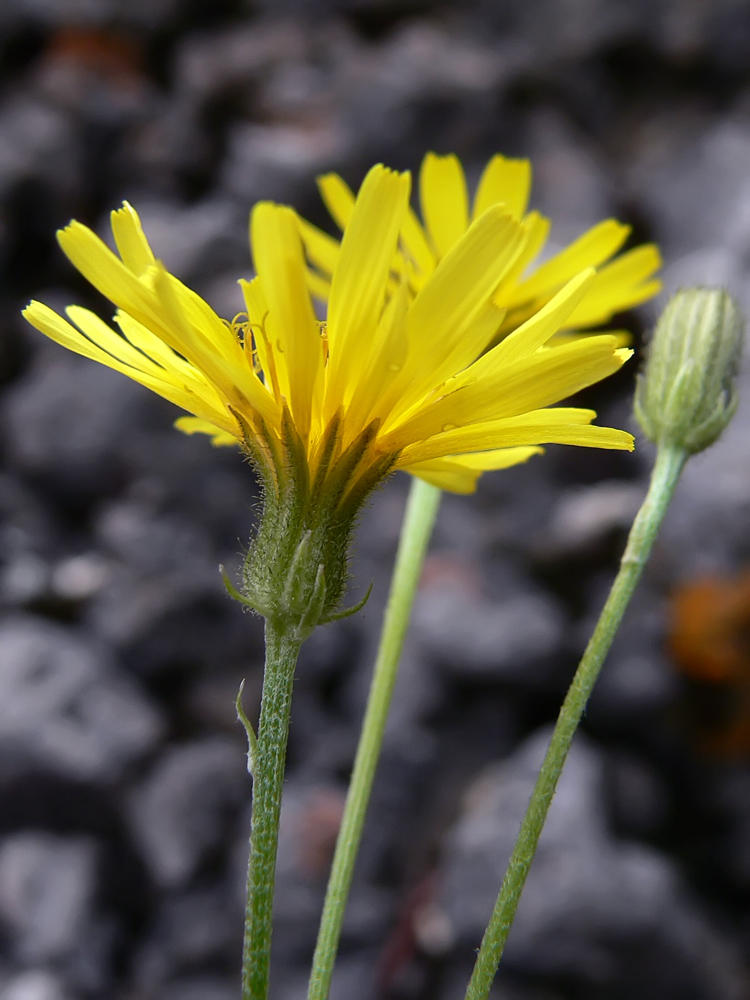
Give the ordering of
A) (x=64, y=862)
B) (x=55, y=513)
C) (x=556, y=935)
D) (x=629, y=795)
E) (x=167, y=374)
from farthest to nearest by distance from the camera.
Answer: (x=55, y=513) < (x=629, y=795) < (x=64, y=862) < (x=556, y=935) < (x=167, y=374)

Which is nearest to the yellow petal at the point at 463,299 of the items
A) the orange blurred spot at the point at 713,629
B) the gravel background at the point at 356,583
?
the gravel background at the point at 356,583

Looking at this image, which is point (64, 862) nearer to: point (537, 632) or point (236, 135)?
point (537, 632)

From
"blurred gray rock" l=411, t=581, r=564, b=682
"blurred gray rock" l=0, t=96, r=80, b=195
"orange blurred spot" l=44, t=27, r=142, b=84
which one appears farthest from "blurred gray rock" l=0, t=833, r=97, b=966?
"orange blurred spot" l=44, t=27, r=142, b=84

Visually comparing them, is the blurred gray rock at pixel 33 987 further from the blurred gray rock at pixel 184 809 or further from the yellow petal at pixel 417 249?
the yellow petal at pixel 417 249

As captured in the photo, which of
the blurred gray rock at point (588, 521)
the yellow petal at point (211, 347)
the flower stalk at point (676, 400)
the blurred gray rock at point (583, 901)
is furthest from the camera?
the blurred gray rock at point (588, 521)

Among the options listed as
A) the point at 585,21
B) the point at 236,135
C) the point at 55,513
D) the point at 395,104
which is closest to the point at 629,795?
the point at 55,513

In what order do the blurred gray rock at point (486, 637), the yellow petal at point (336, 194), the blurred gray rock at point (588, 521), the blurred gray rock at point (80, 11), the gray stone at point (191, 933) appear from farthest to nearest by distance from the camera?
1. the blurred gray rock at point (80, 11)
2. the blurred gray rock at point (588, 521)
3. the blurred gray rock at point (486, 637)
4. the gray stone at point (191, 933)
5. the yellow petal at point (336, 194)
